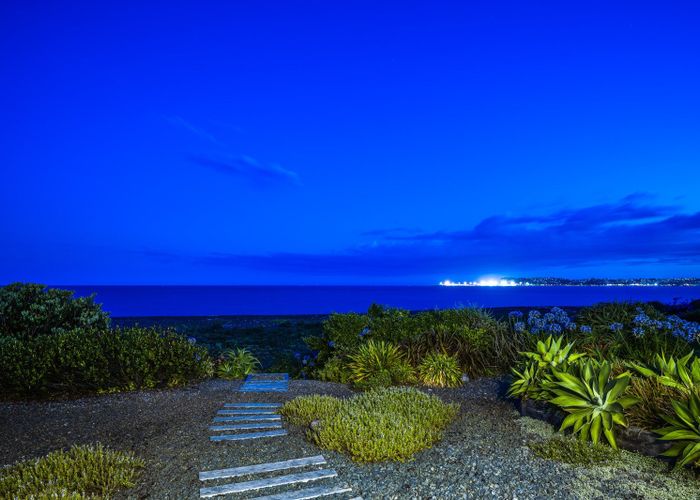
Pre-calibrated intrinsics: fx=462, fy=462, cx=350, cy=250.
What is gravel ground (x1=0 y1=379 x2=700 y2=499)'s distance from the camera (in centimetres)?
458

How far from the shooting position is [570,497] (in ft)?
14.5

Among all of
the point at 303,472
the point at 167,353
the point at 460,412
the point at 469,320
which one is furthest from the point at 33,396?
the point at 469,320

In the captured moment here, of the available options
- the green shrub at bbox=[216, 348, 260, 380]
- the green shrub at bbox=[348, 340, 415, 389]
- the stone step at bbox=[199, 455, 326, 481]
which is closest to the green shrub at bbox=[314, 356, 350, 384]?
the green shrub at bbox=[348, 340, 415, 389]

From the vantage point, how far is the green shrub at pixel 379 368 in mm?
9297

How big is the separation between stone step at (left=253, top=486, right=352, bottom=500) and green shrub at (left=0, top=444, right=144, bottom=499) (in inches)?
59.2

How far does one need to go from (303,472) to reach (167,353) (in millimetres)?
5348

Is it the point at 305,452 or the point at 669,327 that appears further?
the point at 669,327

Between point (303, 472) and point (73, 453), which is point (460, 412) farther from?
point (73, 453)

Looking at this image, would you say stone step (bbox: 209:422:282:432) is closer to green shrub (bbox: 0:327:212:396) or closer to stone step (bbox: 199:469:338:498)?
stone step (bbox: 199:469:338:498)

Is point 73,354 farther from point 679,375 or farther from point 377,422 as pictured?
point 679,375

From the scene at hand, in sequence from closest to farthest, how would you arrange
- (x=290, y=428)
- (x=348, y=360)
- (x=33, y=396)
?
(x=290, y=428)
(x=33, y=396)
(x=348, y=360)

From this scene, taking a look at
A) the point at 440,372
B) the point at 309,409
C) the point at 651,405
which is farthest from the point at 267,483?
the point at 440,372

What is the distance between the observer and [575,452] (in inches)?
207

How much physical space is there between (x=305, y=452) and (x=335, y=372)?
17.0 feet
